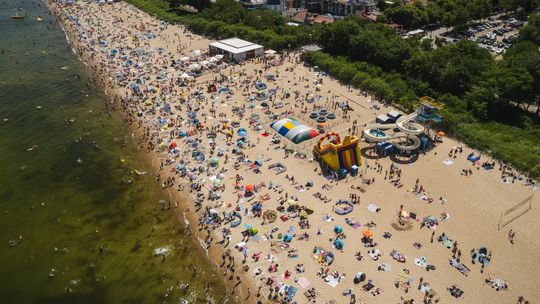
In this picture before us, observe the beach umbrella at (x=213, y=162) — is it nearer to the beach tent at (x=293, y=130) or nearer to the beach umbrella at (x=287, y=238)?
the beach tent at (x=293, y=130)

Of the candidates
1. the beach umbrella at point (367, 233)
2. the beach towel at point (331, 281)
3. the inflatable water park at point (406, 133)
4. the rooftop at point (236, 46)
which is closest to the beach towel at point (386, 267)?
the beach umbrella at point (367, 233)

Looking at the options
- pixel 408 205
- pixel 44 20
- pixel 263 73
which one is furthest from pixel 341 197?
pixel 44 20

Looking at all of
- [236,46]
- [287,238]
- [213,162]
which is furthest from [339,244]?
[236,46]

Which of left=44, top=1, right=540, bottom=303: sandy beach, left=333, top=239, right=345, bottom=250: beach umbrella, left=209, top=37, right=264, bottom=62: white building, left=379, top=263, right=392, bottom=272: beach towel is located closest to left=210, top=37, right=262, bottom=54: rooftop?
left=209, top=37, right=264, bottom=62: white building

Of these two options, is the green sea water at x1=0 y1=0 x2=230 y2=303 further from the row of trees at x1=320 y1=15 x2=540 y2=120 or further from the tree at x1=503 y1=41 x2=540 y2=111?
the tree at x1=503 y1=41 x2=540 y2=111

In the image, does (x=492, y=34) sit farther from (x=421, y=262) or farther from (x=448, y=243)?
(x=421, y=262)
